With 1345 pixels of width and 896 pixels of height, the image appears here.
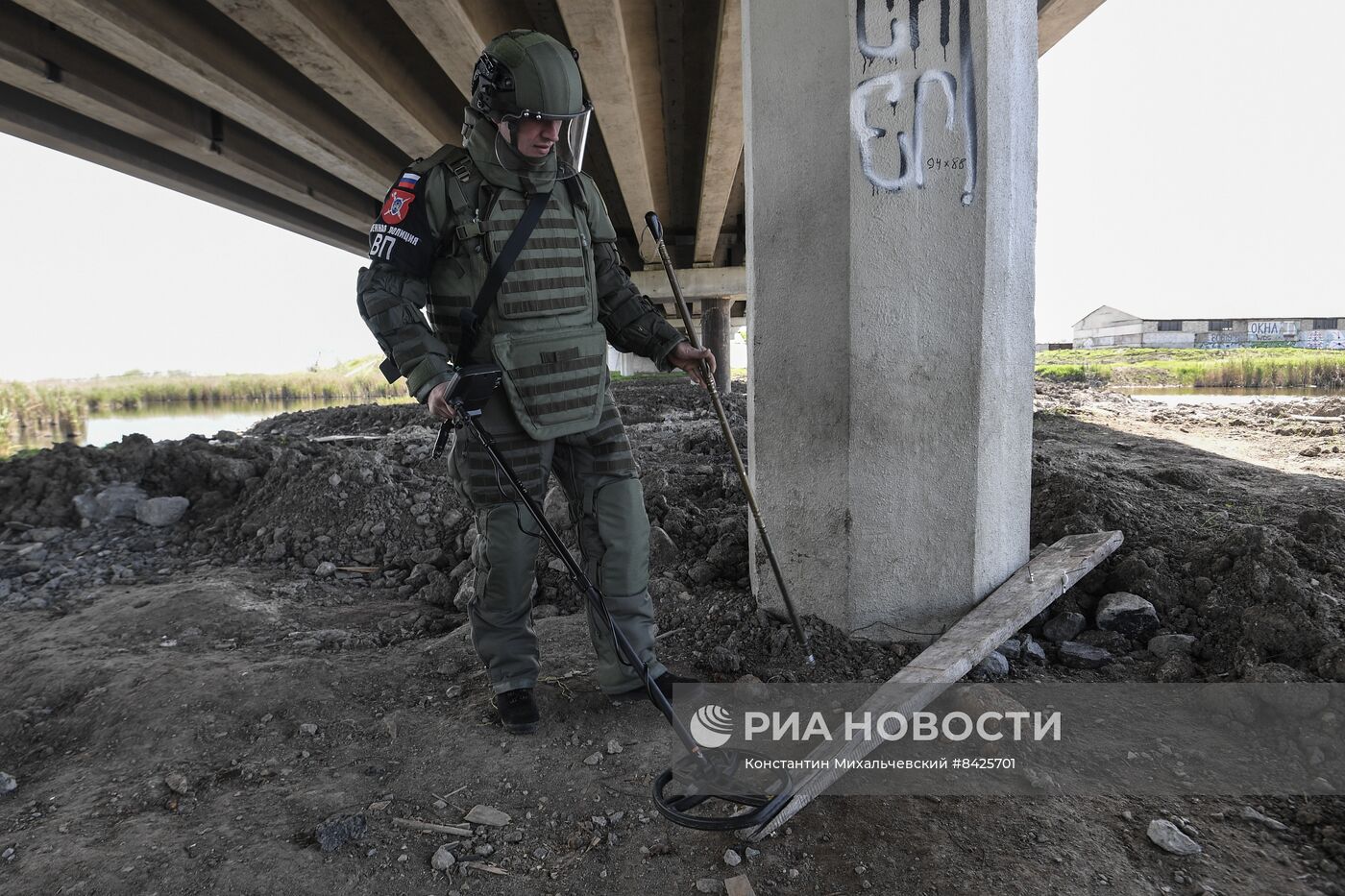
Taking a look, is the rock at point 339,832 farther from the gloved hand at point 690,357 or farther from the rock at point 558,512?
the rock at point 558,512

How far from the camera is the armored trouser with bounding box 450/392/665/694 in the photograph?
2.85 metres

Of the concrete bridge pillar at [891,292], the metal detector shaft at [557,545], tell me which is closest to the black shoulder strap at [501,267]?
the metal detector shaft at [557,545]

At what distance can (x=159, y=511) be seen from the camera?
225 inches

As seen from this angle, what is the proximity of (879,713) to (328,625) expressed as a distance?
299cm

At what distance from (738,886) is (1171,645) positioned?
2265 mm

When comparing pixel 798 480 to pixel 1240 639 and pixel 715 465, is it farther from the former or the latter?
pixel 715 465

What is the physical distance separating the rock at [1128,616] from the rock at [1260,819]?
3.94ft

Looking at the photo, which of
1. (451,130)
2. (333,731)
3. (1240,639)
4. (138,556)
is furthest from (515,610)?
(451,130)

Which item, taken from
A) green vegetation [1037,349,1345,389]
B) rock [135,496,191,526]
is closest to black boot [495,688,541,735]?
rock [135,496,191,526]

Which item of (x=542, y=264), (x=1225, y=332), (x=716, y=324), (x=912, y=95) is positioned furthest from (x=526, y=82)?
(x=1225, y=332)

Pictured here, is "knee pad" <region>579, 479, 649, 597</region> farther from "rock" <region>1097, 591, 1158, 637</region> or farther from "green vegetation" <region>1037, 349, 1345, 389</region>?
"green vegetation" <region>1037, 349, 1345, 389</region>

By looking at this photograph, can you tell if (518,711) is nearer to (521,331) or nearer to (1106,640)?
(521,331)

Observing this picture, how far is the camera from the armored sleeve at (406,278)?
261cm

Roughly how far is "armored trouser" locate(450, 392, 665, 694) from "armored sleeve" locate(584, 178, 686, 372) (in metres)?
0.35
